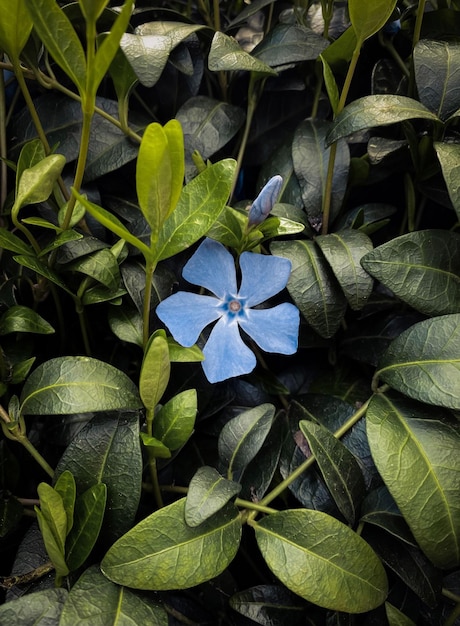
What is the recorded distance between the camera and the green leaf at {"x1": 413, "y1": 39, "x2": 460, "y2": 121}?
731 mm

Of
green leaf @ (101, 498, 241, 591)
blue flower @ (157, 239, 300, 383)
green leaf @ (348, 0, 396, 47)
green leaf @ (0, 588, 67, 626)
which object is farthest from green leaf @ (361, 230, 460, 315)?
green leaf @ (0, 588, 67, 626)

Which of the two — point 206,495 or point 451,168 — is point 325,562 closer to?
point 206,495

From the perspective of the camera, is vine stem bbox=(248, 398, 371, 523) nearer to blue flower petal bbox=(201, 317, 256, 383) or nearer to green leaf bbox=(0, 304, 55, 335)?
blue flower petal bbox=(201, 317, 256, 383)

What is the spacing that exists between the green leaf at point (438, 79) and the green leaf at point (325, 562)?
503 mm

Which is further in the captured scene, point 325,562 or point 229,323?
point 229,323

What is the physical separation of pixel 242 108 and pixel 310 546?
2.00ft

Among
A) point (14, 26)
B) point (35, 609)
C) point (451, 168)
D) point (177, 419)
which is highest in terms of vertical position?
point (14, 26)

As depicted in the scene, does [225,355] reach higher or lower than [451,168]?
lower

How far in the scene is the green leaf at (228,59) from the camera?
2.23 feet

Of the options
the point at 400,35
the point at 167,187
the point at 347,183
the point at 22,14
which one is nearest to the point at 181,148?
the point at 167,187

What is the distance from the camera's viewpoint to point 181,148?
531 millimetres

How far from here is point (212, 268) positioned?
710 millimetres

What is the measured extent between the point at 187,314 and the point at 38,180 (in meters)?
0.21

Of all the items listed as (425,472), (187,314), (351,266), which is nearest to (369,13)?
(351,266)
